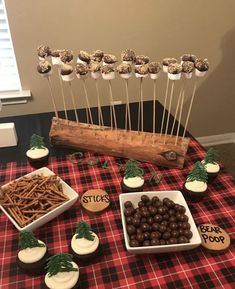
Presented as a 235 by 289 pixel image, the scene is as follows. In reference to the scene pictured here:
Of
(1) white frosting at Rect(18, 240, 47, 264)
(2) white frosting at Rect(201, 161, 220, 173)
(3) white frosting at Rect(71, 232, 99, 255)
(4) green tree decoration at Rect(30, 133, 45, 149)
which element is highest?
(4) green tree decoration at Rect(30, 133, 45, 149)

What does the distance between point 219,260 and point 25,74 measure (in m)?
1.69

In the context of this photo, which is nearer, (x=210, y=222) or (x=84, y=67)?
(x=210, y=222)

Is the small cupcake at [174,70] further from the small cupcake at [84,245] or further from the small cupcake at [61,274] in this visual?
the small cupcake at [61,274]

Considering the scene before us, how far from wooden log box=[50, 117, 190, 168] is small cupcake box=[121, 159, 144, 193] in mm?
199

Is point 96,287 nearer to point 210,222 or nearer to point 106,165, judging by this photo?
point 210,222

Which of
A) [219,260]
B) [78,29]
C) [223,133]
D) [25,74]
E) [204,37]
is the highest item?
[78,29]

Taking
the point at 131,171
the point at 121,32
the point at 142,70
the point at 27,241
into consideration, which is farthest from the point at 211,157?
the point at 121,32

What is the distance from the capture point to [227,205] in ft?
3.64

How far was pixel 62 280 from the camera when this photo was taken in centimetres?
78

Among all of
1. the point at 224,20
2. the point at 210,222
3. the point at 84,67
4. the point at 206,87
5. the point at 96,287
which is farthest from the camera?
the point at 206,87

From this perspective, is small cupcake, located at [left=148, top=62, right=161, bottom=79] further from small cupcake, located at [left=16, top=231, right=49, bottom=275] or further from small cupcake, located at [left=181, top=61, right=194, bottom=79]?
small cupcake, located at [left=16, top=231, right=49, bottom=275]

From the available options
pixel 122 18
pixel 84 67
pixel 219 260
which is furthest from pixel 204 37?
pixel 219 260

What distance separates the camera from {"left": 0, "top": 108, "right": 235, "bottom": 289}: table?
2.78ft

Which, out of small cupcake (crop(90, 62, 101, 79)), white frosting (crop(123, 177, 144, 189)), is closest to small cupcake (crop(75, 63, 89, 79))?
small cupcake (crop(90, 62, 101, 79))
